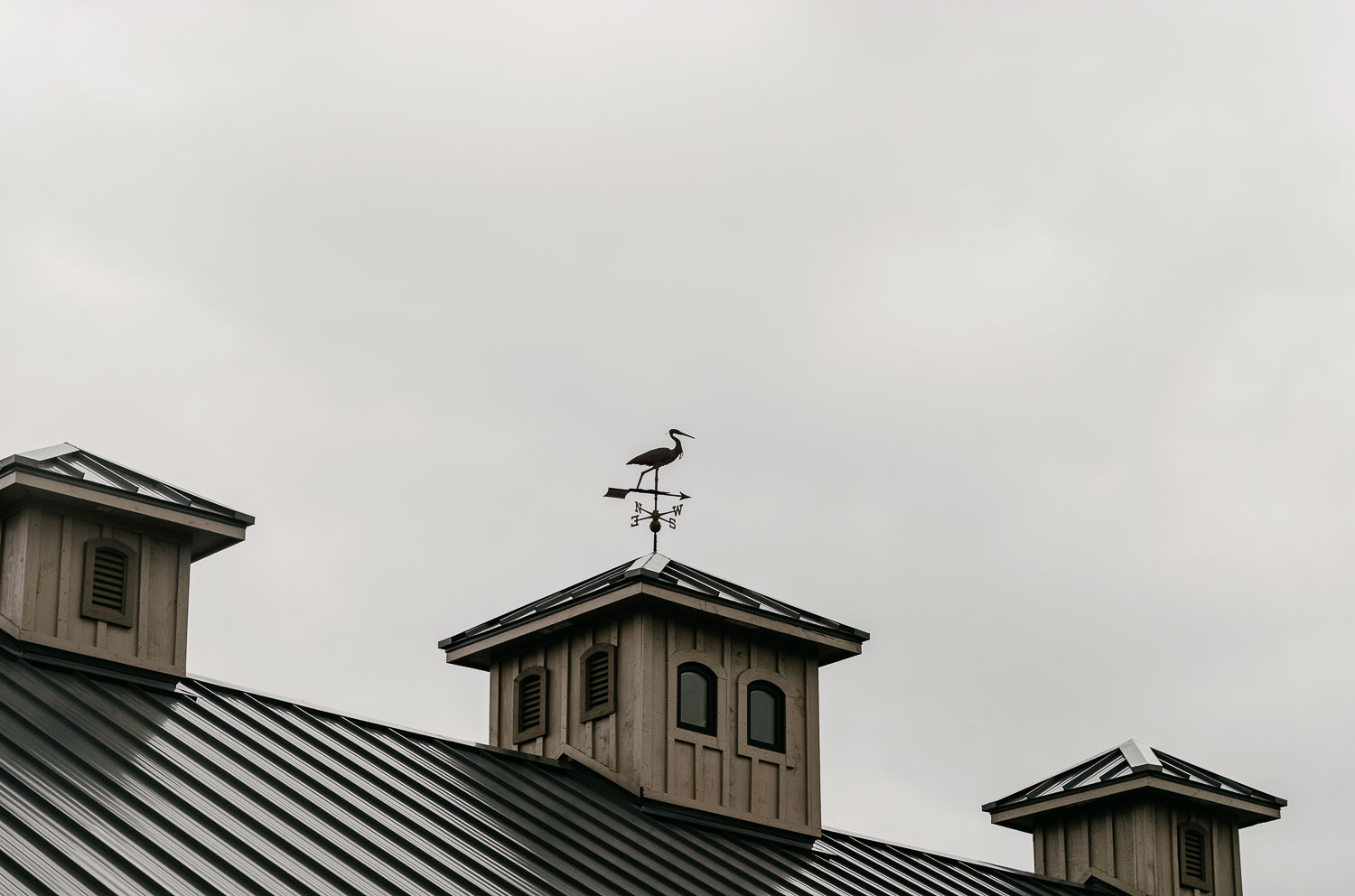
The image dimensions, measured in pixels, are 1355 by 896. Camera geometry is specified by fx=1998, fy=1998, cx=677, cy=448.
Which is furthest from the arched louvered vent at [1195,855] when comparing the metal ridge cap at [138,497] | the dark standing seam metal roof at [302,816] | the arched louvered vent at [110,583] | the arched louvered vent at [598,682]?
the arched louvered vent at [110,583]

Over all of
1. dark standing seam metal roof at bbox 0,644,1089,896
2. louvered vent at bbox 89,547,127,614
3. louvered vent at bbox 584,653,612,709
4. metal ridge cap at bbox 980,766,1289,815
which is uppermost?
louvered vent at bbox 89,547,127,614

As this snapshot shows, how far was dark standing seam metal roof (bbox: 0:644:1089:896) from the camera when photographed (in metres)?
14.9

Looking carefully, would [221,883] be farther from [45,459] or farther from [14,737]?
[45,459]

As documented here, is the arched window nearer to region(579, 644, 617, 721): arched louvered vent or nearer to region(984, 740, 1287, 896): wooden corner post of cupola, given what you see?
region(579, 644, 617, 721): arched louvered vent

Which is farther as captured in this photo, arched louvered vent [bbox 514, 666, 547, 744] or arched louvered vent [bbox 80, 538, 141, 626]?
arched louvered vent [bbox 514, 666, 547, 744]

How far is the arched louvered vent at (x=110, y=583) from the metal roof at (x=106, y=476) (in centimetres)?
58

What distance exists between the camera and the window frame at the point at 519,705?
2347 cm

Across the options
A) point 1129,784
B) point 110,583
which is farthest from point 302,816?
point 1129,784

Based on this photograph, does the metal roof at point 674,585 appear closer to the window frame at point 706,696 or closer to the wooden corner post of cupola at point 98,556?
the window frame at point 706,696

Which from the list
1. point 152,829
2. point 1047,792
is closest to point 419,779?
point 152,829

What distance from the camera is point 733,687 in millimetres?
23297

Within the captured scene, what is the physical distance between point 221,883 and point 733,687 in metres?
9.39

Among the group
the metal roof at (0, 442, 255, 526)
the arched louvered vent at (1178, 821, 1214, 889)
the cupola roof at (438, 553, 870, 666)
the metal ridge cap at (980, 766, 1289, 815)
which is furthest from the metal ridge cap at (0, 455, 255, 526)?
the arched louvered vent at (1178, 821, 1214, 889)

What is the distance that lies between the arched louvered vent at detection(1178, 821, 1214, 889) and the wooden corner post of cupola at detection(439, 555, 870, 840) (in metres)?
6.96
